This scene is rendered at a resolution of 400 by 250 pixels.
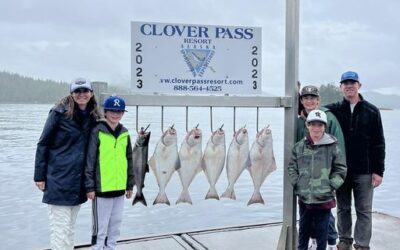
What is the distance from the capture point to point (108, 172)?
3.82 m

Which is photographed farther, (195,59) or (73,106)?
(195,59)

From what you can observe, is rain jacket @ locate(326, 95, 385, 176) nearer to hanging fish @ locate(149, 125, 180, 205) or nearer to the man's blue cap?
the man's blue cap


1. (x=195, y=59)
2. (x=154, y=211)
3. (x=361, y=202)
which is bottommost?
(x=154, y=211)

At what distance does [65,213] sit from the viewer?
12.5 ft

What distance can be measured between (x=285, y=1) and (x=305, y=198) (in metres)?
1.97

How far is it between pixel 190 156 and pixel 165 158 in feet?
0.80

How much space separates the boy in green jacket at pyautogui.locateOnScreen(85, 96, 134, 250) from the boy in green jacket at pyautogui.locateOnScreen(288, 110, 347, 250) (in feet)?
5.05

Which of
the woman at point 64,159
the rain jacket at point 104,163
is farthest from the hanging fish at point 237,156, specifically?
the woman at point 64,159

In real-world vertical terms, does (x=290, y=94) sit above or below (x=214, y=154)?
above

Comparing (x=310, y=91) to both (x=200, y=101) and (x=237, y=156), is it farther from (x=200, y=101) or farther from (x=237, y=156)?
(x=200, y=101)

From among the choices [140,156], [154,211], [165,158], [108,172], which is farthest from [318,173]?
[154,211]

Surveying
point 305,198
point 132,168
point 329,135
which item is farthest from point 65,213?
point 329,135

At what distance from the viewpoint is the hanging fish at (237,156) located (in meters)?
4.46

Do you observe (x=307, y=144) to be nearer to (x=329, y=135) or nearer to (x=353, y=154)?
(x=329, y=135)
